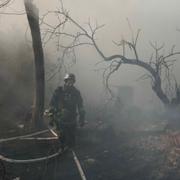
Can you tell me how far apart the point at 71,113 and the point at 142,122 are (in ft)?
6.97

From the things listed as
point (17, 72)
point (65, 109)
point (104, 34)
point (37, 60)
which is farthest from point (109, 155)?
point (104, 34)

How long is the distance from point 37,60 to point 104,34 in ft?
11.5

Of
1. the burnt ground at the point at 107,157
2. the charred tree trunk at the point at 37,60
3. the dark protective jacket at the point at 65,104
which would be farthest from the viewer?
the charred tree trunk at the point at 37,60

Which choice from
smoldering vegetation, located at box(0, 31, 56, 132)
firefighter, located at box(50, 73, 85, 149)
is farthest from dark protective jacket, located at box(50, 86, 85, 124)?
smoldering vegetation, located at box(0, 31, 56, 132)

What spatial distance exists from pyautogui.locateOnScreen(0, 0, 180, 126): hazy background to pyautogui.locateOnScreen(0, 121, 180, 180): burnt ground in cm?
321

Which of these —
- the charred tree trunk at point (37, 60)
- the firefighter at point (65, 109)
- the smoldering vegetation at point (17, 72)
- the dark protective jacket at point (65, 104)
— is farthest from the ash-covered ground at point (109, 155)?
the smoldering vegetation at point (17, 72)

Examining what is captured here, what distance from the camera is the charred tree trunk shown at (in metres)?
9.31

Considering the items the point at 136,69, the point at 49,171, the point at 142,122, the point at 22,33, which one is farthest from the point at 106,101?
the point at 49,171

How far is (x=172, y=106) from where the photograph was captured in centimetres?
935

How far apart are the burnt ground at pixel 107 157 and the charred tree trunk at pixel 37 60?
4.72 ft

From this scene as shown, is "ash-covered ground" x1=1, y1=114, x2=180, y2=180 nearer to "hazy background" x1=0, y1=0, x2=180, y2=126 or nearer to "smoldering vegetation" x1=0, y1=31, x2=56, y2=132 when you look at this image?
"hazy background" x1=0, y1=0, x2=180, y2=126

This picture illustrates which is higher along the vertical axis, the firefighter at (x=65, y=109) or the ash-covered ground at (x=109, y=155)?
the firefighter at (x=65, y=109)

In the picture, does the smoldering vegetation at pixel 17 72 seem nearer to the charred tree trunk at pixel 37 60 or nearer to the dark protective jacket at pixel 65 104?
the charred tree trunk at pixel 37 60

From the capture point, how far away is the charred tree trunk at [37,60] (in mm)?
9312
